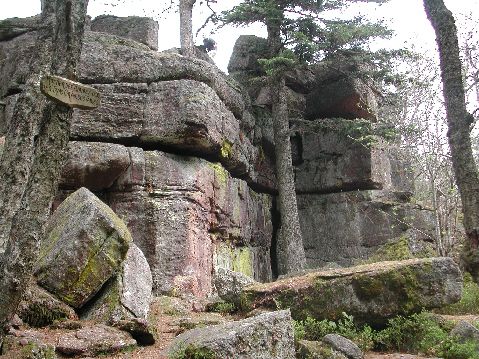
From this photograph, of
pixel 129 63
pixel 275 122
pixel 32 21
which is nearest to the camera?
pixel 129 63

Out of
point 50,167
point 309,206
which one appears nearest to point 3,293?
point 50,167

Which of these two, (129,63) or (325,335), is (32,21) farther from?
(325,335)

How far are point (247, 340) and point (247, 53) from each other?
15.2 m

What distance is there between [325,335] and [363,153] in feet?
39.9

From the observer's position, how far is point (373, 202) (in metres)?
18.0

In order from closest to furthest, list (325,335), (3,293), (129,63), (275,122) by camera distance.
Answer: (3,293) < (325,335) < (129,63) < (275,122)

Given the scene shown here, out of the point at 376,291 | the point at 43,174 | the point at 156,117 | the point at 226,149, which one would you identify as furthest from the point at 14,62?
the point at 376,291

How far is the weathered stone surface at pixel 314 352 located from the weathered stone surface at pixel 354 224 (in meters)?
10.7

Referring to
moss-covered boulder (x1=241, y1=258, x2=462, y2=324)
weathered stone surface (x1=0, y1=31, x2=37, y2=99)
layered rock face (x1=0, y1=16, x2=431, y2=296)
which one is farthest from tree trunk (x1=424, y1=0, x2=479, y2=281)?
weathered stone surface (x1=0, y1=31, x2=37, y2=99)

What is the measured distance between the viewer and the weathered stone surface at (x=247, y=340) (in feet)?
→ 18.6

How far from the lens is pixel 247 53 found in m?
19.3

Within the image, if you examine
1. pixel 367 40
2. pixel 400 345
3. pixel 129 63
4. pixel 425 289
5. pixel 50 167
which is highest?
pixel 367 40

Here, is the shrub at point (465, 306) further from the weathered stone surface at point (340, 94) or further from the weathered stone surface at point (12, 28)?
the weathered stone surface at point (12, 28)

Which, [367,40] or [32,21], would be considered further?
[367,40]
